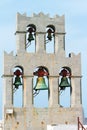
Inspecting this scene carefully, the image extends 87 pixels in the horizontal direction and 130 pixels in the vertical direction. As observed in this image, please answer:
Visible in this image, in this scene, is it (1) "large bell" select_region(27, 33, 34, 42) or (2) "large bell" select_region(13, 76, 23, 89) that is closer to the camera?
(2) "large bell" select_region(13, 76, 23, 89)

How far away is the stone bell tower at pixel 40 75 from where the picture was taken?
37.5 m

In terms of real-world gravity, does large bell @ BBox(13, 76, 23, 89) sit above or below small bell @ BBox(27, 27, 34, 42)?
below

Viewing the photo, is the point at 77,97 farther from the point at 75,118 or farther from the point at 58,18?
the point at 58,18

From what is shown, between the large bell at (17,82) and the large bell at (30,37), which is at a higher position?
the large bell at (30,37)

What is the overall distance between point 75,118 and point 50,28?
5.57m

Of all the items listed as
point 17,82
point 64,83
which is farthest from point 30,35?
point 64,83

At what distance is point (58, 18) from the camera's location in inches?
1527

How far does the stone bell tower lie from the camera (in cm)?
3747

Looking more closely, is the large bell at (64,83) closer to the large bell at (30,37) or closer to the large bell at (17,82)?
the large bell at (17,82)

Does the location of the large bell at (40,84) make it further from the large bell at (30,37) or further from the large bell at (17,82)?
the large bell at (30,37)

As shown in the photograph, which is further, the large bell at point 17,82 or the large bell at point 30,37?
the large bell at point 30,37

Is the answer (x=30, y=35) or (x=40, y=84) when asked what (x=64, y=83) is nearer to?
(x=40, y=84)

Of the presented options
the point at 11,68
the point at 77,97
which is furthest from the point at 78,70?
the point at 11,68

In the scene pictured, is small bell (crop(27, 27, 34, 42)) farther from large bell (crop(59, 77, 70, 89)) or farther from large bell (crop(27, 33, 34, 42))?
large bell (crop(59, 77, 70, 89))
